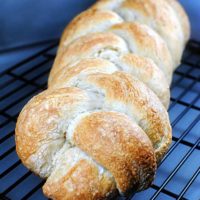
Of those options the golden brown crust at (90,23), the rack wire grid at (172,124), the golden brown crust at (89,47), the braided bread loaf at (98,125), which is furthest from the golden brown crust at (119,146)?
the golden brown crust at (90,23)

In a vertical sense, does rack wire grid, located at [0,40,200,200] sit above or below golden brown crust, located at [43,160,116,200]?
below

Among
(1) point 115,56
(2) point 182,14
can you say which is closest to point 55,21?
(2) point 182,14

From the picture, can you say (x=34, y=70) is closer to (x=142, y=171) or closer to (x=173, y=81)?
(x=173, y=81)

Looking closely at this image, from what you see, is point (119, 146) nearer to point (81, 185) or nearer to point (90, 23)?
point (81, 185)

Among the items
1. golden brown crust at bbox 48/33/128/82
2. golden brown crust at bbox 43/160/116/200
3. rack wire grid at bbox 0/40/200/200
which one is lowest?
rack wire grid at bbox 0/40/200/200

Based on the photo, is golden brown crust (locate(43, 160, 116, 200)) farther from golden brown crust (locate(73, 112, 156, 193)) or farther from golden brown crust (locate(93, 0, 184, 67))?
golden brown crust (locate(93, 0, 184, 67))

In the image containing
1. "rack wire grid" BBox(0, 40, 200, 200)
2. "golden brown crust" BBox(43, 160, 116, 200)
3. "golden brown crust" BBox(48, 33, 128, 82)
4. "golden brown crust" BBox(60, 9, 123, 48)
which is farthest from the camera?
"golden brown crust" BBox(60, 9, 123, 48)

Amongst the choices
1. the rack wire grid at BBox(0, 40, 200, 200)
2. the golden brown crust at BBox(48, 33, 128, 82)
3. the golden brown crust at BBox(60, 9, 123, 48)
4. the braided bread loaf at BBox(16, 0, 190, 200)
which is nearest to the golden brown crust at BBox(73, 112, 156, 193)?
the braided bread loaf at BBox(16, 0, 190, 200)

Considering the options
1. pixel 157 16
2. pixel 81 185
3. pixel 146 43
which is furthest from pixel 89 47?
pixel 81 185

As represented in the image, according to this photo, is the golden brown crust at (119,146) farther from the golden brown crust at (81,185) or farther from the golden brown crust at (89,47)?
the golden brown crust at (89,47)
